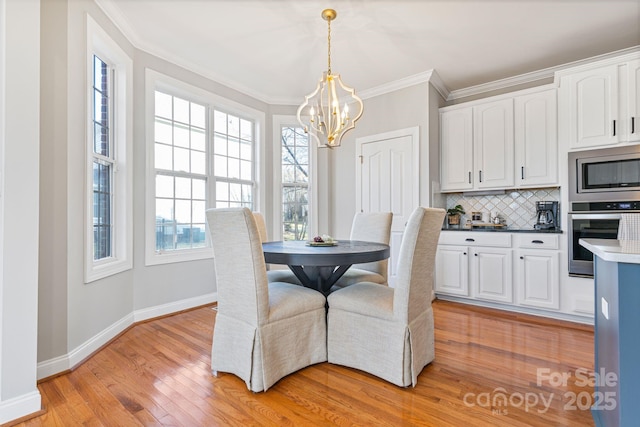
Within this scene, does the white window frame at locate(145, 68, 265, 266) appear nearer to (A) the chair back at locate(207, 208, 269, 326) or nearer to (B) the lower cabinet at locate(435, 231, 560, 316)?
(A) the chair back at locate(207, 208, 269, 326)

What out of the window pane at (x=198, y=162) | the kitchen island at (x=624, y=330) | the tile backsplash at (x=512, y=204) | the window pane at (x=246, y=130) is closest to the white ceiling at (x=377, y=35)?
the window pane at (x=246, y=130)

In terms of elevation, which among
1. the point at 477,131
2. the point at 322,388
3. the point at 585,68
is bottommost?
the point at 322,388

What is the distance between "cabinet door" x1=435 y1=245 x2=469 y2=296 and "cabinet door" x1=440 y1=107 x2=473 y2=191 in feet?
2.59

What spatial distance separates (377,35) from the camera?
3.01m

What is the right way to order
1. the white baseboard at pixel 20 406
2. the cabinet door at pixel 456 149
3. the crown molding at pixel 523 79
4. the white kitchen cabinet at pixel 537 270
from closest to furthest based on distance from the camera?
the white baseboard at pixel 20 406 → the white kitchen cabinet at pixel 537 270 → the crown molding at pixel 523 79 → the cabinet door at pixel 456 149

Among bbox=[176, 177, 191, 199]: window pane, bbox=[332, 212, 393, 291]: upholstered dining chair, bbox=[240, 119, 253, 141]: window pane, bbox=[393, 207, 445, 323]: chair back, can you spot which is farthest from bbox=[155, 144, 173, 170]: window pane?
bbox=[393, 207, 445, 323]: chair back

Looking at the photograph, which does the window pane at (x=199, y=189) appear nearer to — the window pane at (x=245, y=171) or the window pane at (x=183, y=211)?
the window pane at (x=183, y=211)

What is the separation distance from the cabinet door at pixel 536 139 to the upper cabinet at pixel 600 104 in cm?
16

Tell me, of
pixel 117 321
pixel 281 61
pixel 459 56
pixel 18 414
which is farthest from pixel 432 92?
pixel 18 414

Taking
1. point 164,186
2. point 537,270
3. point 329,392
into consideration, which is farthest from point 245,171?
point 537,270

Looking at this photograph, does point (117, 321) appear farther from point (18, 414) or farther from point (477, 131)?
point (477, 131)

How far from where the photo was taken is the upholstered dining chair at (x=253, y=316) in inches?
73.2

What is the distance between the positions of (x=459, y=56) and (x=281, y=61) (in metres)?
1.88

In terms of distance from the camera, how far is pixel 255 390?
1.83 meters
